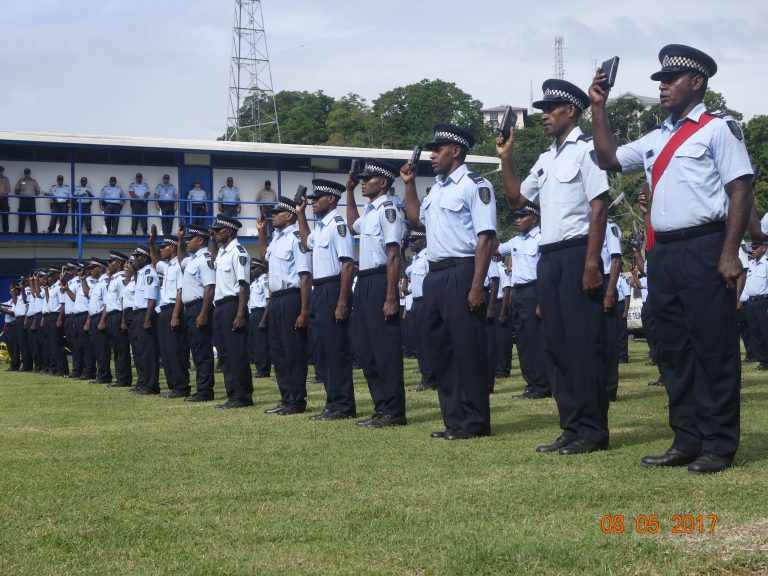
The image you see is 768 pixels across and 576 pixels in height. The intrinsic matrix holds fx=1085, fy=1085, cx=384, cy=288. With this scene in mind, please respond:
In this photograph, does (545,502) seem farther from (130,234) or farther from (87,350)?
(130,234)

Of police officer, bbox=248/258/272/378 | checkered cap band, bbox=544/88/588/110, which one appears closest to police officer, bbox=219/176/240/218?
police officer, bbox=248/258/272/378

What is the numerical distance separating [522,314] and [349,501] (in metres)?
8.44

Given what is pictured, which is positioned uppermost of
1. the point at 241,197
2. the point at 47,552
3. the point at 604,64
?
the point at 241,197

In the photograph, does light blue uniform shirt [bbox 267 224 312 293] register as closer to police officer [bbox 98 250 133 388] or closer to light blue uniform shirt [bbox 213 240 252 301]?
light blue uniform shirt [bbox 213 240 252 301]

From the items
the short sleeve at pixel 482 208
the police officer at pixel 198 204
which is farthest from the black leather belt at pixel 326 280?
the police officer at pixel 198 204

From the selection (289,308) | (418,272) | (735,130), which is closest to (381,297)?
(289,308)

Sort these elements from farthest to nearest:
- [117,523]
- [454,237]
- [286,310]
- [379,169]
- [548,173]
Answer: [286,310] < [379,169] < [454,237] < [548,173] < [117,523]

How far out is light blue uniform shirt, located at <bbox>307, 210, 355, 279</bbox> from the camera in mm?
10516

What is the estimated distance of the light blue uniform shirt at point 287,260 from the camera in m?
11.3

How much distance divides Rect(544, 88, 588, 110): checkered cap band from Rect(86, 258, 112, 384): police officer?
12.7 m

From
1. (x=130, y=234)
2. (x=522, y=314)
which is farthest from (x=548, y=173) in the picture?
(x=130, y=234)

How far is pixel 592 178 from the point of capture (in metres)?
7.30

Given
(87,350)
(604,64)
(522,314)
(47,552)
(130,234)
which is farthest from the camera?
(130,234)

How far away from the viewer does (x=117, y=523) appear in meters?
5.32
